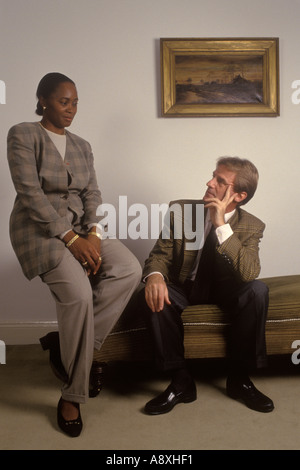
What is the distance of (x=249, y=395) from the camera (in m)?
2.10

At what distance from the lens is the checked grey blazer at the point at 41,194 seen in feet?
6.89

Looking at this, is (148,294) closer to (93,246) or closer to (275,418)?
(93,246)

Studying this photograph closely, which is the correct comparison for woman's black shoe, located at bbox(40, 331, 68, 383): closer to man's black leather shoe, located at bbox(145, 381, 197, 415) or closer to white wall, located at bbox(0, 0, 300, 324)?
man's black leather shoe, located at bbox(145, 381, 197, 415)

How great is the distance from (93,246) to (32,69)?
1.42 metres

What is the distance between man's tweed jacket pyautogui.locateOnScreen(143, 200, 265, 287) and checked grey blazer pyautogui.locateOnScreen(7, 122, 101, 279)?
387mm

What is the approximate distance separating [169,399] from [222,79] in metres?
1.95

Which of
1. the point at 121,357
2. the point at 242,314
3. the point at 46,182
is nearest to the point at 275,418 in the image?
the point at 242,314

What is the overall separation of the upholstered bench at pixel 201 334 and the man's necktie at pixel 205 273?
0.12 meters

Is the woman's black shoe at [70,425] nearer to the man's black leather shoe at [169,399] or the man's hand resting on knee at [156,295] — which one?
the man's black leather shoe at [169,399]

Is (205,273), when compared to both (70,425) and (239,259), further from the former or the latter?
(70,425)

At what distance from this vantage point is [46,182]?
2219 millimetres

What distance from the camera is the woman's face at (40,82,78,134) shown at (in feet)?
7.47

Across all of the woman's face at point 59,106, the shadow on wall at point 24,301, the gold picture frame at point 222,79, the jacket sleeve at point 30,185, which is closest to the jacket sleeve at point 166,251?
the jacket sleeve at point 30,185

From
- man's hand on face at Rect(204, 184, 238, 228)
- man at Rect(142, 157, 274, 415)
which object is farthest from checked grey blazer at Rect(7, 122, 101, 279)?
man's hand on face at Rect(204, 184, 238, 228)
